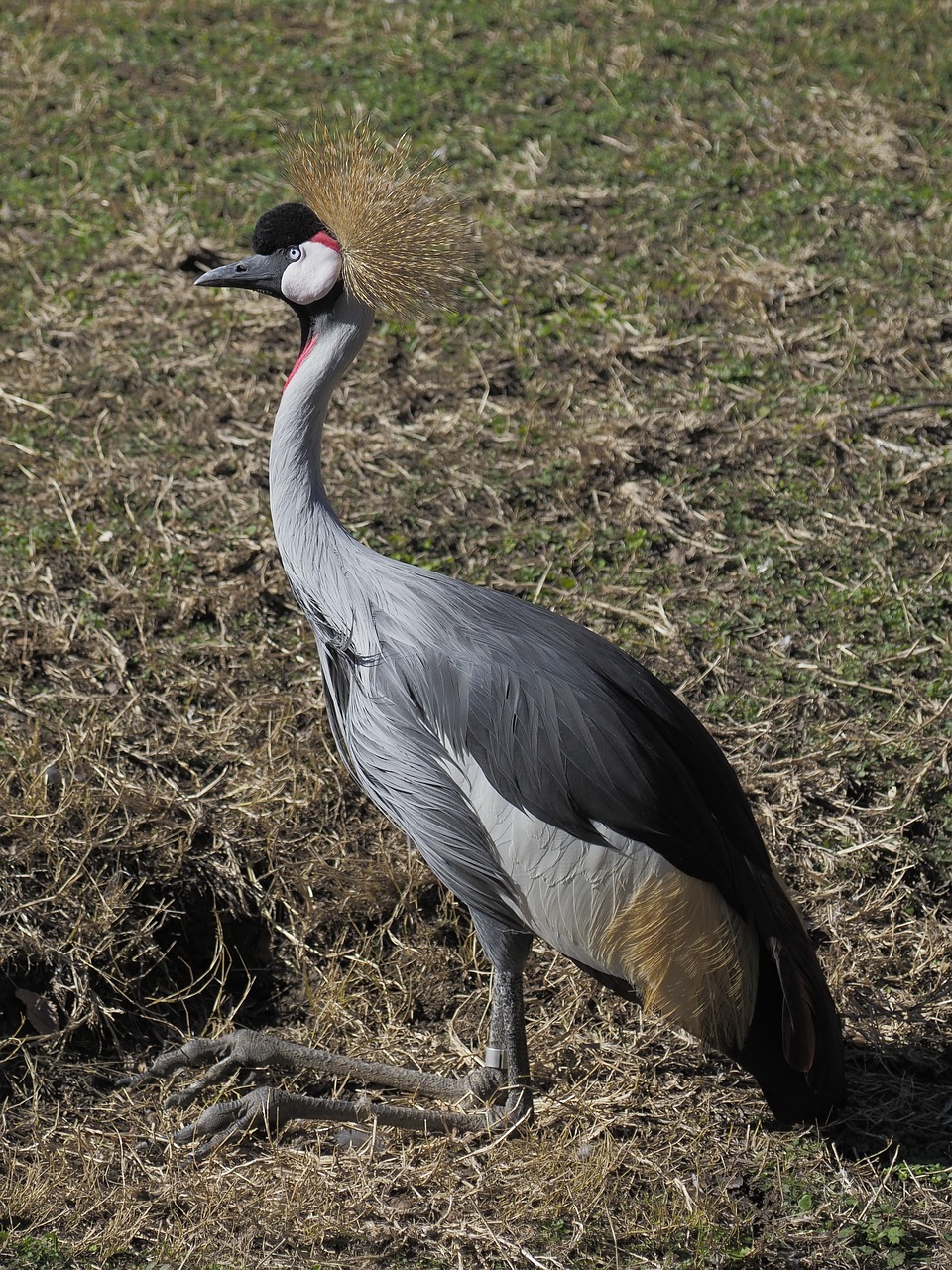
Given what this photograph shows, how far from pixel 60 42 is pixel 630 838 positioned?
4.39m

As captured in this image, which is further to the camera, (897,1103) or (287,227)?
(897,1103)

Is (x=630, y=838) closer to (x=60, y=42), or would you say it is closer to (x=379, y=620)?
(x=379, y=620)

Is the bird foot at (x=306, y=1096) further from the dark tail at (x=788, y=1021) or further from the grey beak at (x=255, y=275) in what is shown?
the grey beak at (x=255, y=275)

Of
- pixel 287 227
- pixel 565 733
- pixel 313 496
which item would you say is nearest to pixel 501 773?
pixel 565 733

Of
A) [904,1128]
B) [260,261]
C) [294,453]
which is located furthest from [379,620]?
[904,1128]

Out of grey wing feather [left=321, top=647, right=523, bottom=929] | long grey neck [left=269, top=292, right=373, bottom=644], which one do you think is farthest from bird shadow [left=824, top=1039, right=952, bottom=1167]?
long grey neck [left=269, top=292, right=373, bottom=644]

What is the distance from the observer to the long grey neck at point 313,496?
2496 mm

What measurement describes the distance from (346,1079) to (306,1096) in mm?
120

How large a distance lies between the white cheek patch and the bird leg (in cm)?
129

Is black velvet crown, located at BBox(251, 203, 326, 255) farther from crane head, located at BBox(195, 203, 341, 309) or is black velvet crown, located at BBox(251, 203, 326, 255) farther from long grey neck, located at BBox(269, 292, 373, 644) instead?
long grey neck, located at BBox(269, 292, 373, 644)

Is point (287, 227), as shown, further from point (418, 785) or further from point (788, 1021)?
point (788, 1021)

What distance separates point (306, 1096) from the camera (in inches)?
103

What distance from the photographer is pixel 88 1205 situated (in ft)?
8.08

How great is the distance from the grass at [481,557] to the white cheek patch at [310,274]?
3.60 ft
